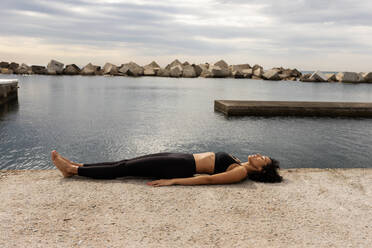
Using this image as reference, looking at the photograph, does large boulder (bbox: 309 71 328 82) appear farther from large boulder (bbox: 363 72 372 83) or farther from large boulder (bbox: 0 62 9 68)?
large boulder (bbox: 0 62 9 68)

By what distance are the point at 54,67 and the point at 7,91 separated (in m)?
69.0

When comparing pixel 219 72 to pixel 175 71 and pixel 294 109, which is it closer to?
pixel 175 71

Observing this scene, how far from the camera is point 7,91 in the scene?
2684 centimetres

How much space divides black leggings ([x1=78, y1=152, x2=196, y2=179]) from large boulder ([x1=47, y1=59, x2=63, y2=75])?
93863mm

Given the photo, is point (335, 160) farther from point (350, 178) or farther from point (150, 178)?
point (150, 178)

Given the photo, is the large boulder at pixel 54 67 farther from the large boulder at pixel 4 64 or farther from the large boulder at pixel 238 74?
the large boulder at pixel 238 74

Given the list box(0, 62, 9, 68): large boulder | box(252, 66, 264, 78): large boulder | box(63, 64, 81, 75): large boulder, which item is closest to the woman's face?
box(252, 66, 264, 78): large boulder

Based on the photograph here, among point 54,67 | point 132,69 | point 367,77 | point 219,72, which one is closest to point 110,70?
point 132,69

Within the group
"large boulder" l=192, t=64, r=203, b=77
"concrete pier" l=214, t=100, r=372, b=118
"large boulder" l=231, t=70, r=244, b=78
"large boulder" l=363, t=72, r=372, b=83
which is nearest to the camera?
"concrete pier" l=214, t=100, r=372, b=118

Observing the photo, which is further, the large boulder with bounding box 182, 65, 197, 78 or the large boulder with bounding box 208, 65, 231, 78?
the large boulder with bounding box 182, 65, 197, 78

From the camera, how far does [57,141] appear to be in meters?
13.0

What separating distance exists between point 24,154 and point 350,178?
1014 centimetres

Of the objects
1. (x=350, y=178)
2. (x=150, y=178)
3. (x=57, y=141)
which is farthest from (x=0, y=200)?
(x=57, y=141)

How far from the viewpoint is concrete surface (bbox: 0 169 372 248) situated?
3682 millimetres
